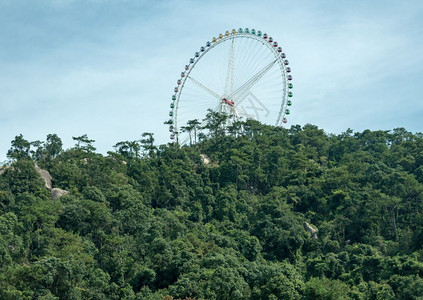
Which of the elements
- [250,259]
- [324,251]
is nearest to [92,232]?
[250,259]

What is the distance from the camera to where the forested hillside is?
153 ft

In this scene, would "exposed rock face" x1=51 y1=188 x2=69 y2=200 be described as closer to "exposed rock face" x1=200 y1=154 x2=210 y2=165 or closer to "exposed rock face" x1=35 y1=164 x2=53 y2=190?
"exposed rock face" x1=35 y1=164 x2=53 y2=190

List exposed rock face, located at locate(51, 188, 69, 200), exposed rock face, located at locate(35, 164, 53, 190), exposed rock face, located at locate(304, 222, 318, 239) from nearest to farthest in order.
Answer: exposed rock face, located at locate(51, 188, 69, 200) < exposed rock face, located at locate(304, 222, 318, 239) < exposed rock face, located at locate(35, 164, 53, 190)

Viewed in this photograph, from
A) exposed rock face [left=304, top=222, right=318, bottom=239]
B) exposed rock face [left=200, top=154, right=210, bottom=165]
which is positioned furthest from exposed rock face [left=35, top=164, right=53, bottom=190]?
exposed rock face [left=304, top=222, right=318, bottom=239]

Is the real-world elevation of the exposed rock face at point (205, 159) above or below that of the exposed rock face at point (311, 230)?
above

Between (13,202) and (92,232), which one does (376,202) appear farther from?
(13,202)

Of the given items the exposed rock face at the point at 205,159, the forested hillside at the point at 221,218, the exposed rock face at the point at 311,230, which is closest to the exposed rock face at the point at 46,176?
the forested hillside at the point at 221,218


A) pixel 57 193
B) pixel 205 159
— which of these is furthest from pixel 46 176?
pixel 205 159

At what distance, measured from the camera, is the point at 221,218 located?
63469 mm

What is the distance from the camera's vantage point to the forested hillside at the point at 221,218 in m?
46.8

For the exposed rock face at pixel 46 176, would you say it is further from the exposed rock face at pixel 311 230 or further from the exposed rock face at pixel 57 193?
the exposed rock face at pixel 311 230

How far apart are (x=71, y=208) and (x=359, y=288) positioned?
1941cm

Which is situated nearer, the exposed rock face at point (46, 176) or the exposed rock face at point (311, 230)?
the exposed rock face at point (311, 230)

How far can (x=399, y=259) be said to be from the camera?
165 feet
